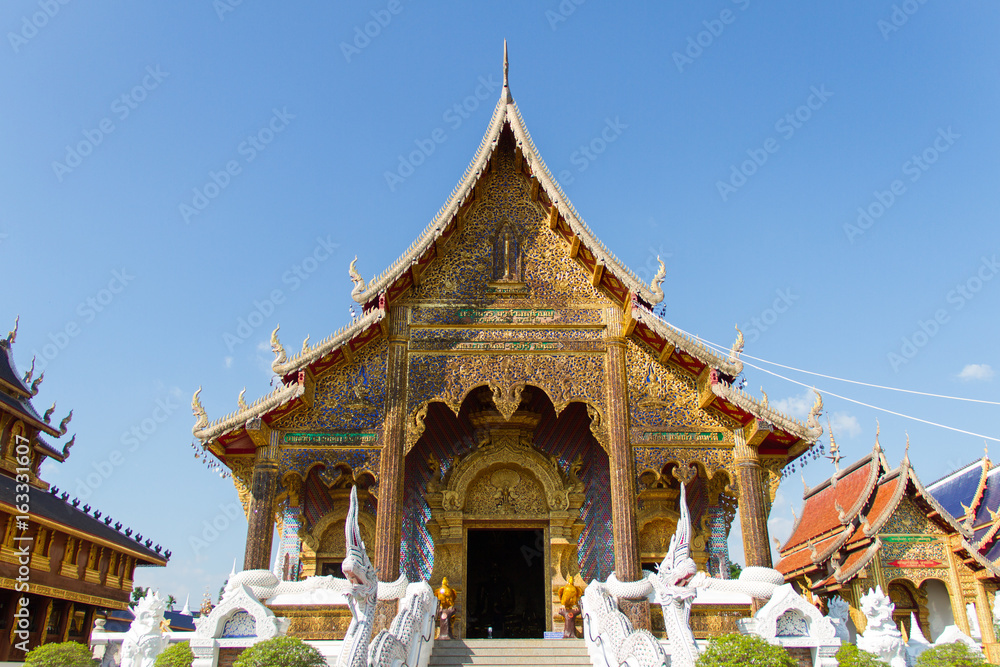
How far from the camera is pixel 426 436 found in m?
12.0

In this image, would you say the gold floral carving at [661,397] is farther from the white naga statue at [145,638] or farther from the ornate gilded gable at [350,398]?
the white naga statue at [145,638]

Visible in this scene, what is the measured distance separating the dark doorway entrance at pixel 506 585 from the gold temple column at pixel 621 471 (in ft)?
10.1

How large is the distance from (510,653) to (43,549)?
11.1m

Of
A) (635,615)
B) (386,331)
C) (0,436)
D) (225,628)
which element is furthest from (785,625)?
(0,436)

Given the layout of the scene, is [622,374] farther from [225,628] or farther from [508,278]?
[225,628]

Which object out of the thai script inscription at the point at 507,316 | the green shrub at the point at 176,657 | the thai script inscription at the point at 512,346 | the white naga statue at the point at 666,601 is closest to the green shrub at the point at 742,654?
the white naga statue at the point at 666,601

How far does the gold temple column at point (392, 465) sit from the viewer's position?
9227 millimetres

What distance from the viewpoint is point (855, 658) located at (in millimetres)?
6910

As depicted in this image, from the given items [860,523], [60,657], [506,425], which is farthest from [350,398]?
[860,523]

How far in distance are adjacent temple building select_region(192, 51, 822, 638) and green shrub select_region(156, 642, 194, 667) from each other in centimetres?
187

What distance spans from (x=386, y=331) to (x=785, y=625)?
6.42 meters

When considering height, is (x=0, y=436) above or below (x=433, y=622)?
above

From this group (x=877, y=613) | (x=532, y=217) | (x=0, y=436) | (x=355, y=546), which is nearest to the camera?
(x=355, y=546)

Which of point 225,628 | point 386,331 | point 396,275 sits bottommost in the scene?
point 225,628
